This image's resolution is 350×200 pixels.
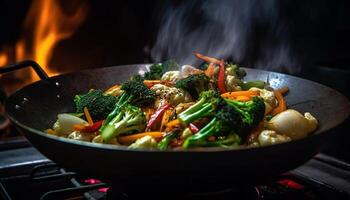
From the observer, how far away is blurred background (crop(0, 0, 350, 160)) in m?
3.93

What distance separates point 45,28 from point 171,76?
2.07 metres

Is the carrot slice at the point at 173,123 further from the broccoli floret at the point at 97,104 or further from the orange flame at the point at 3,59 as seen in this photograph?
the orange flame at the point at 3,59

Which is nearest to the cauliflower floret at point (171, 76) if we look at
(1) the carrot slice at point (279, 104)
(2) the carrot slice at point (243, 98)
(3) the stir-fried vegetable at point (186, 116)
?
(3) the stir-fried vegetable at point (186, 116)

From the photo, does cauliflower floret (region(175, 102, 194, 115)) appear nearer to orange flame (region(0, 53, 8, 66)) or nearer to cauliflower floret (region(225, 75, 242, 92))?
→ cauliflower floret (region(225, 75, 242, 92))

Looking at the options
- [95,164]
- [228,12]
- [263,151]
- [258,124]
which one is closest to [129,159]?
[95,164]

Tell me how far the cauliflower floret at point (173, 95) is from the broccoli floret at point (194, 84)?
0.07 ft

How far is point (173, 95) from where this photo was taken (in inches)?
77.6

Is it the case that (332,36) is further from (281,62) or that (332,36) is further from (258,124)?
(258,124)

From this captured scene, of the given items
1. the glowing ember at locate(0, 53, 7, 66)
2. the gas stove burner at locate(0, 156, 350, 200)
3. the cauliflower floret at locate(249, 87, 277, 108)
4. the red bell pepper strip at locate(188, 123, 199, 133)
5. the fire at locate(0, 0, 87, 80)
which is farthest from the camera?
the fire at locate(0, 0, 87, 80)

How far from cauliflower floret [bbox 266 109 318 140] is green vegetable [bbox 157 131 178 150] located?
1.36ft

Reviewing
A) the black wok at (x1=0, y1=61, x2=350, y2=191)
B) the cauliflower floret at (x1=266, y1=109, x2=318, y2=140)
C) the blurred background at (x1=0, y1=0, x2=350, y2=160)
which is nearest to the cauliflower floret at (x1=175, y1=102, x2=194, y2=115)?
the cauliflower floret at (x1=266, y1=109, x2=318, y2=140)

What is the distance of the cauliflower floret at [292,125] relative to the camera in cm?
172

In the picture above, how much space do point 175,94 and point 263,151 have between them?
0.76 metres

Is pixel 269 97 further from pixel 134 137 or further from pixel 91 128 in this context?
pixel 91 128
